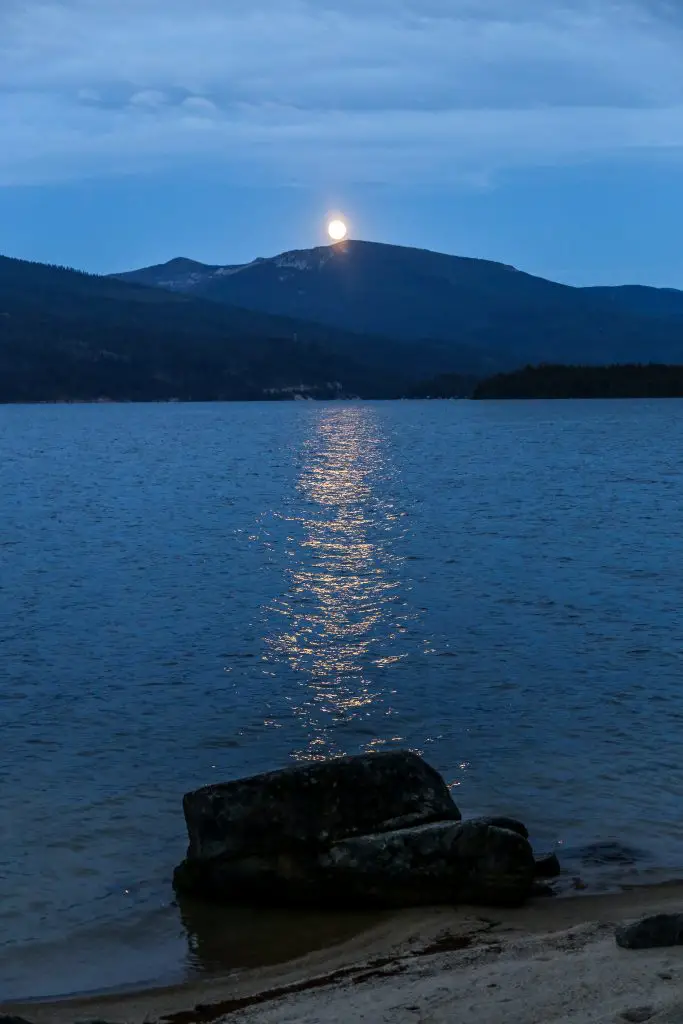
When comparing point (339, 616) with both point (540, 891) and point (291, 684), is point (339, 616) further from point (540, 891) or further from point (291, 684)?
point (540, 891)

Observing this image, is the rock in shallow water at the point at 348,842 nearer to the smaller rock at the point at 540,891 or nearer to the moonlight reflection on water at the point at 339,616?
the smaller rock at the point at 540,891

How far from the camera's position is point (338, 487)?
2970 inches

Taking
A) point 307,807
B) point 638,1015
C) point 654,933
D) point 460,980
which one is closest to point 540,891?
point 307,807

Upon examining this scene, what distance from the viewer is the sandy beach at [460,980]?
29.0 feet

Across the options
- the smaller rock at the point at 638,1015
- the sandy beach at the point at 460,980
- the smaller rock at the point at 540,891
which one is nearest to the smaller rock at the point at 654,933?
the sandy beach at the point at 460,980

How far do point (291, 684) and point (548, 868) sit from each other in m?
9.21

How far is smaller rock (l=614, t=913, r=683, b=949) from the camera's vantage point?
395 inches

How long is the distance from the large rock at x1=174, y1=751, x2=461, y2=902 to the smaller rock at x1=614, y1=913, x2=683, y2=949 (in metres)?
3.63

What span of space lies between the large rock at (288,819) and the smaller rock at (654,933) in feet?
11.9

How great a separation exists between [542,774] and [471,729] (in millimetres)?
2306

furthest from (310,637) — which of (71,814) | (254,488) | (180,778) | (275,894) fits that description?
(254,488)

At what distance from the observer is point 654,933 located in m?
10.1

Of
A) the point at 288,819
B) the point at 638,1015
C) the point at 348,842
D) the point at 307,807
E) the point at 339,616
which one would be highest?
the point at 638,1015

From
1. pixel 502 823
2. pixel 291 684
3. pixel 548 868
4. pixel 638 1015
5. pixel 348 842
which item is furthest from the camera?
pixel 291 684
